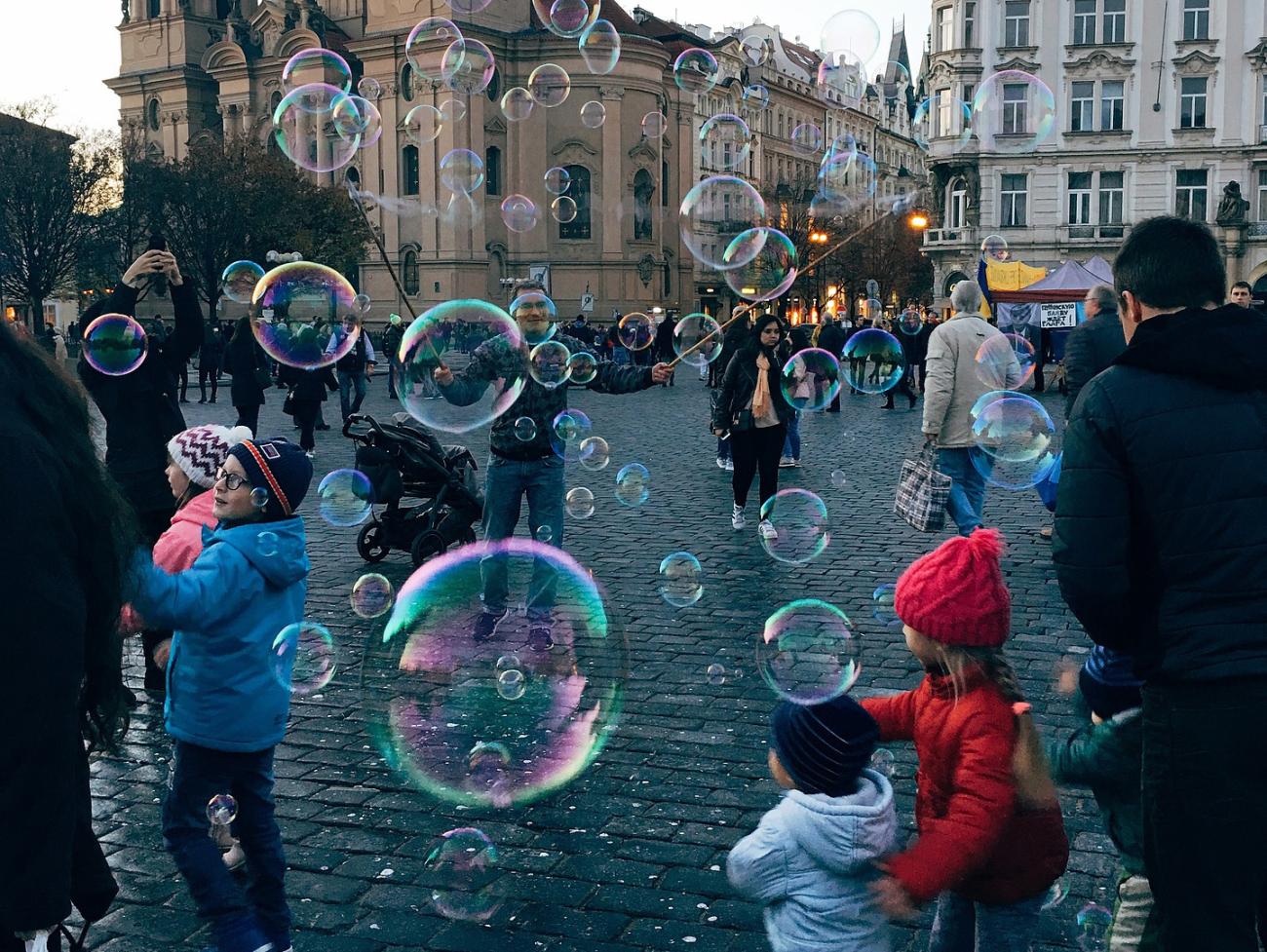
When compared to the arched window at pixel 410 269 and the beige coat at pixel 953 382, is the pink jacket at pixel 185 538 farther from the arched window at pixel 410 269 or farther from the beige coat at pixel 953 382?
the arched window at pixel 410 269

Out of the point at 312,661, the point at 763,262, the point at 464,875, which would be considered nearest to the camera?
the point at 464,875

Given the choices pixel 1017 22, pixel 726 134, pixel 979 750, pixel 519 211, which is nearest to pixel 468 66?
pixel 519 211

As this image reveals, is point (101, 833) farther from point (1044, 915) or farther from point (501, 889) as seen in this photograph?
point (1044, 915)

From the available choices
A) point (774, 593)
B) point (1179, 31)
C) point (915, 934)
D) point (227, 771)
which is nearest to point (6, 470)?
point (227, 771)

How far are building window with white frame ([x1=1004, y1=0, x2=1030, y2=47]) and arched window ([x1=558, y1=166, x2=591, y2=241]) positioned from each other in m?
17.9

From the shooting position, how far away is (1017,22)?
46312 mm

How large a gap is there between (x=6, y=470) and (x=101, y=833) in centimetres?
258

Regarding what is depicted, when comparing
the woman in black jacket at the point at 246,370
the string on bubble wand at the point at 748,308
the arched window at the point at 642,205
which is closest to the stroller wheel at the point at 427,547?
the string on bubble wand at the point at 748,308

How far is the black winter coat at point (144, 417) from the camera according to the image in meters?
6.14

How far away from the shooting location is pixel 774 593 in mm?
7805

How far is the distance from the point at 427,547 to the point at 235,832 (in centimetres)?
553

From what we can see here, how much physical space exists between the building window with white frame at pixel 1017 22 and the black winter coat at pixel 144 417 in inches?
1774

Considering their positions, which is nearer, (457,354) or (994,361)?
(457,354)

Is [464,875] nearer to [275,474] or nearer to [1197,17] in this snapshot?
[275,474]
